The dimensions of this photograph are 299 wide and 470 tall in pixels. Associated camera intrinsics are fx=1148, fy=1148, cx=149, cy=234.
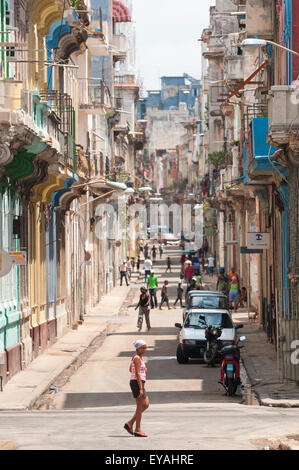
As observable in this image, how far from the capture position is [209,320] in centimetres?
2781

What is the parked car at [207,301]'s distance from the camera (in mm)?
32156

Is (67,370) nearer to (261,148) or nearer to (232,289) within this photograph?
(261,148)

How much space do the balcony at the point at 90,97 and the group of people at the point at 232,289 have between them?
8107 millimetres

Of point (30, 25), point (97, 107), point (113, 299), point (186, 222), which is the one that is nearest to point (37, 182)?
point (30, 25)

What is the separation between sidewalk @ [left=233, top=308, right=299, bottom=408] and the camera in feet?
66.7

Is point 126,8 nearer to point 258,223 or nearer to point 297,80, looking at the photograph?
point 258,223

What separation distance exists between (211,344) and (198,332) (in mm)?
1034

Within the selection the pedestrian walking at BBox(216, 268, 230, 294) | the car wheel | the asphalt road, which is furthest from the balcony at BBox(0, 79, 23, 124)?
the pedestrian walking at BBox(216, 268, 230, 294)

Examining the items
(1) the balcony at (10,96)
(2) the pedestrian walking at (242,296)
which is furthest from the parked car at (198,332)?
(2) the pedestrian walking at (242,296)

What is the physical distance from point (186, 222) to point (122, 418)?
477ft

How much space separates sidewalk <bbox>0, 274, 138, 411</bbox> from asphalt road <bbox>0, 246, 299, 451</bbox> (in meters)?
0.47

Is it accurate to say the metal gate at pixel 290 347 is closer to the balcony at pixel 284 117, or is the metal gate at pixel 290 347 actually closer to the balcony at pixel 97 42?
the balcony at pixel 284 117
